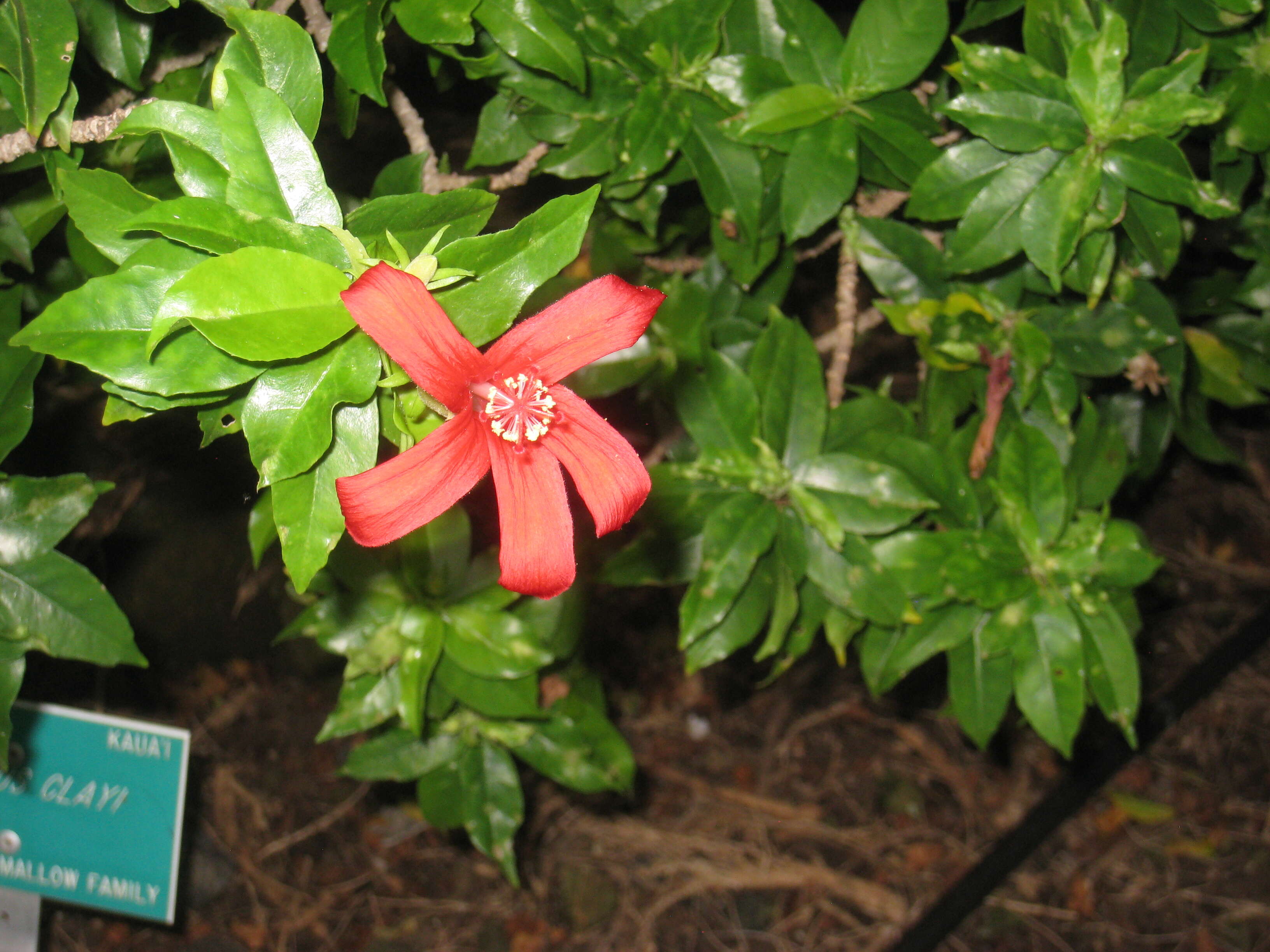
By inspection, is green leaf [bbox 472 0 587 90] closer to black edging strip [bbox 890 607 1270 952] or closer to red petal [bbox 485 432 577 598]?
red petal [bbox 485 432 577 598]

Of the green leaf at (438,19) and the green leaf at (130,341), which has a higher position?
the green leaf at (438,19)

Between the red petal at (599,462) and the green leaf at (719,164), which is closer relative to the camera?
the red petal at (599,462)

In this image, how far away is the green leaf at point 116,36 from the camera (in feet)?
3.40

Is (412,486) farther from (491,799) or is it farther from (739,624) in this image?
(491,799)

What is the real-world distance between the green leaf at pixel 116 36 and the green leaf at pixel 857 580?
1.04 metres

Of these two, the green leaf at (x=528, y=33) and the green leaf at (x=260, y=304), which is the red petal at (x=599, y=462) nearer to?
the green leaf at (x=260, y=304)

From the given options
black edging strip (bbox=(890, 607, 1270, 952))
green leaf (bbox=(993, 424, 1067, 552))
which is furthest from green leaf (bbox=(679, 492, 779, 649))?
black edging strip (bbox=(890, 607, 1270, 952))

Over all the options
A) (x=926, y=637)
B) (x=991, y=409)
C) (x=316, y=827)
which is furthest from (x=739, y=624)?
(x=316, y=827)

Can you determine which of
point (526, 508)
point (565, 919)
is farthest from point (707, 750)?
point (526, 508)

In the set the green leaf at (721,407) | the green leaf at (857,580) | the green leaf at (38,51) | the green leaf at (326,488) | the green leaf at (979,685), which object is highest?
the green leaf at (38,51)

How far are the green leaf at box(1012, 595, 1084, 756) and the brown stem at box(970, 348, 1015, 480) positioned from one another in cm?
22

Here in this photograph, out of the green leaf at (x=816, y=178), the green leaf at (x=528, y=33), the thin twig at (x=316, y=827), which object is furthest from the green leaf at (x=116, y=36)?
the thin twig at (x=316, y=827)

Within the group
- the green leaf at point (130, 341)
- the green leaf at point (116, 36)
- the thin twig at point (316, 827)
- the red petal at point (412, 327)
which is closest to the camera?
the red petal at point (412, 327)

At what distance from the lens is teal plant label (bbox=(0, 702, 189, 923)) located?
1387mm
